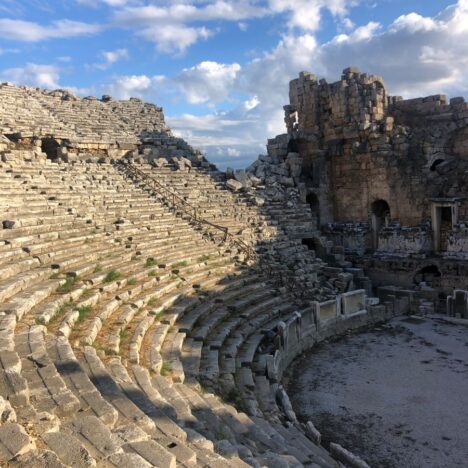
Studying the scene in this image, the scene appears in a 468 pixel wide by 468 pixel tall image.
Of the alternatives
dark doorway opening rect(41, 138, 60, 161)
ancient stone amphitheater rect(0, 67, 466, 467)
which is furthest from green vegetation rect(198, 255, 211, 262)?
dark doorway opening rect(41, 138, 60, 161)

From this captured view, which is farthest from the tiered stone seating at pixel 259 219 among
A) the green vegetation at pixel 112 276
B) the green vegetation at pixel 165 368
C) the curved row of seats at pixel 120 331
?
the green vegetation at pixel 165 368

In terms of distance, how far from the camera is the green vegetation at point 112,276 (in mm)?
10203

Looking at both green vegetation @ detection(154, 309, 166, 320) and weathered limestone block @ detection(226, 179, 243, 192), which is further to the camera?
weathered limestone block @ detection(226, 179, 243, 192)

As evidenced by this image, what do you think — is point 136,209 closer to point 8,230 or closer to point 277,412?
point 8,230

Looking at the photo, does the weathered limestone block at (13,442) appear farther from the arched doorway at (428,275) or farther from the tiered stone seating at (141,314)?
the arched doorway at (428,275)

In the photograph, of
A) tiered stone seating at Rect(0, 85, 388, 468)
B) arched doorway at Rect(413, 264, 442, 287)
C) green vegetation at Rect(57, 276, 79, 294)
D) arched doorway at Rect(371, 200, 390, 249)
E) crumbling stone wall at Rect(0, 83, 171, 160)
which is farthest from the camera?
arched doorway at Rect(371, 200, 390, 249)

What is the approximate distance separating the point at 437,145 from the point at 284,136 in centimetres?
706

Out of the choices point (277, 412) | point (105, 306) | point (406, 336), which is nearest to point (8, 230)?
point (105, 306)

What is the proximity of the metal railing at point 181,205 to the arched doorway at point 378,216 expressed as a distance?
23.9 feet

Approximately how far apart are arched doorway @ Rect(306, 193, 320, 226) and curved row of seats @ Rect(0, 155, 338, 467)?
8.14 meters

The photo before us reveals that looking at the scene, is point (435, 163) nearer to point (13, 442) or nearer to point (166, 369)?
point (166, 369)

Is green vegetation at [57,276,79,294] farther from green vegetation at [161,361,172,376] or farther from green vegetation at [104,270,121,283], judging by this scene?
green vegetation at [161,361,172,376]

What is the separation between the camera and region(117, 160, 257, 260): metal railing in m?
15.9

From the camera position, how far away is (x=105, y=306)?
29.0ft
